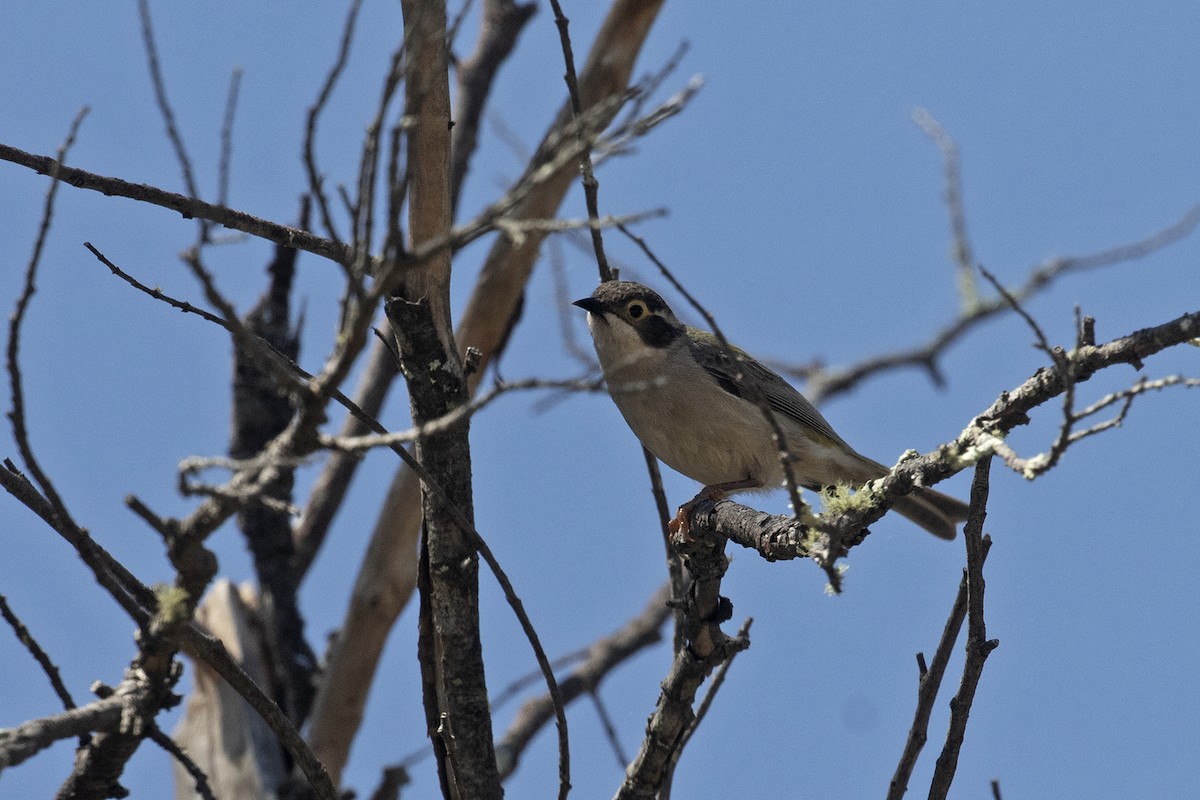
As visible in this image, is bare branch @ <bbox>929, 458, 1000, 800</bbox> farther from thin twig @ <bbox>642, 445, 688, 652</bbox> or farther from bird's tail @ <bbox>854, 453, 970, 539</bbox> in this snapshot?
bird's tail @ <bbox>854, 453, 970, 539</bbox>

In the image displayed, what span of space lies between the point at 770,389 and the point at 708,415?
1139 mm

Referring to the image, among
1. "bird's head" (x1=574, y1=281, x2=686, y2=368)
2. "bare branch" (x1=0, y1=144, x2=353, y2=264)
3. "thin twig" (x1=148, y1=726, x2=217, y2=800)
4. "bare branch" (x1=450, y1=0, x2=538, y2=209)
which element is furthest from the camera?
"bare branch" (x1=450, y1=0, x2=538, y2=209)

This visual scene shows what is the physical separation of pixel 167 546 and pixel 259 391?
23.0 ft

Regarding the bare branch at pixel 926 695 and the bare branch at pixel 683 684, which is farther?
the bare branch at pixel 683 684

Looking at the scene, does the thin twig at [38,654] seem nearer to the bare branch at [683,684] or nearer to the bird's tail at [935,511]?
the bare branch at [683,684]

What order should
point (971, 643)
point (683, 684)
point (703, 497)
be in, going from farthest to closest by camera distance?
point (703, 497), point (683, 684), point (971, 643)

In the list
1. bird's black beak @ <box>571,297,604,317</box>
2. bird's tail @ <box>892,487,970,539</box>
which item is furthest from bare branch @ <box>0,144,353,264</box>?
bird's tail @ <box>892,487,970,539</box>

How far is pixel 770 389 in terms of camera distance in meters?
8.21

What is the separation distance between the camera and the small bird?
7191 millimetres

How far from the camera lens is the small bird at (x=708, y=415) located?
23.6 feet

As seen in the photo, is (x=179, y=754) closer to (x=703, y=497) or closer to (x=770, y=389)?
(x=703, y=497)

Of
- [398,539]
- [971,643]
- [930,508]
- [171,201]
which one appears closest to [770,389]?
[930,508]

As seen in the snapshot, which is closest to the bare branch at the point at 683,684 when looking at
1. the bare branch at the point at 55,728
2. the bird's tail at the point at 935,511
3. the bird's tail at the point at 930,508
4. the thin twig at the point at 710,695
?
the thin twig at the point at 710,695

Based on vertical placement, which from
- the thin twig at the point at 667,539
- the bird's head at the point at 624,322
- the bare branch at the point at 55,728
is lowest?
the bare branch at the point at 55,728
